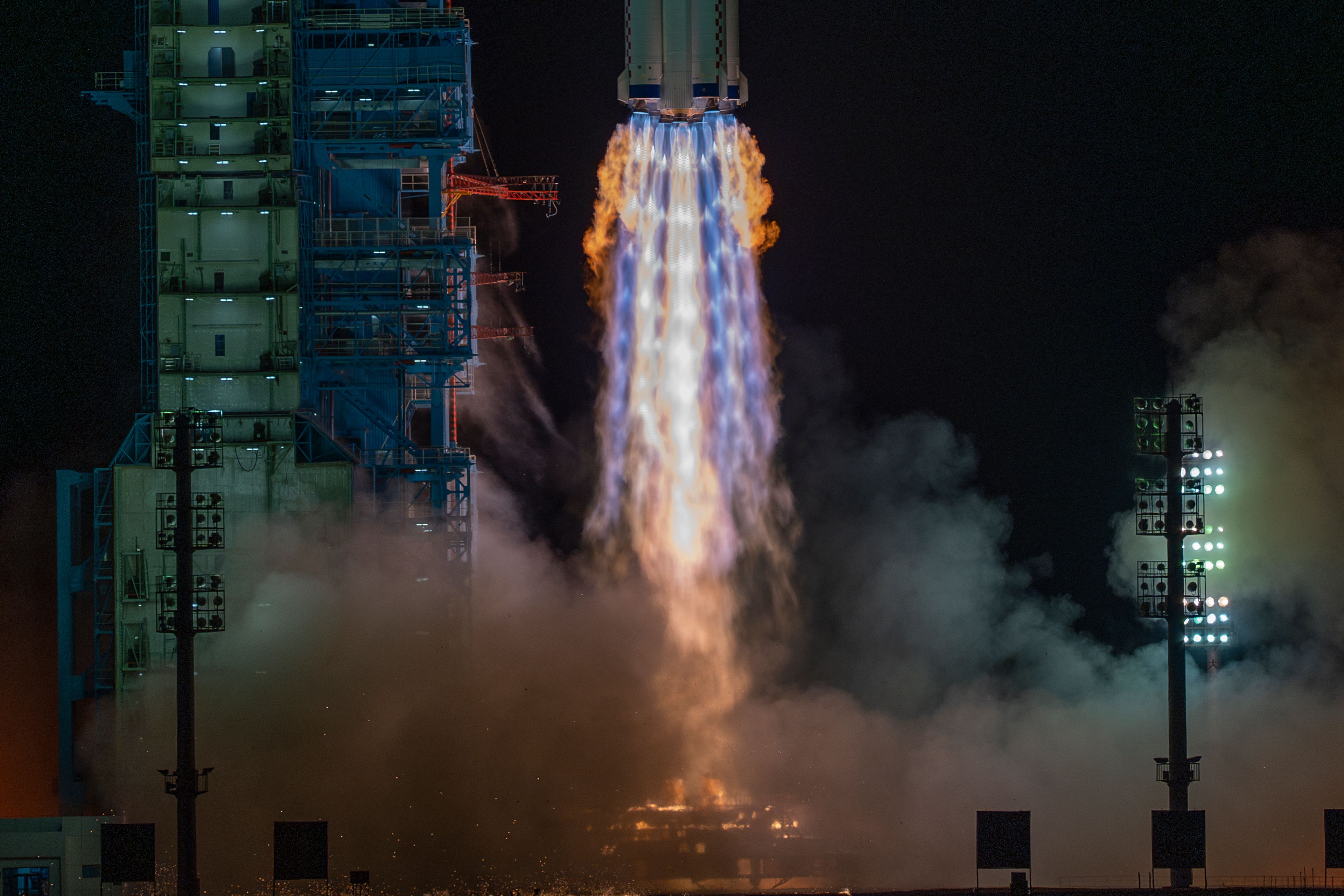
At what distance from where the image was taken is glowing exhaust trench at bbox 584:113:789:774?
144 ft

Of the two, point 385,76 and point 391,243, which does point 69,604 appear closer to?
point 391,243

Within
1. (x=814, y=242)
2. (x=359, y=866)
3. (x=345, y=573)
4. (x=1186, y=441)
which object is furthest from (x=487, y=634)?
(x=1186, y=441)

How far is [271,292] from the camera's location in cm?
4134

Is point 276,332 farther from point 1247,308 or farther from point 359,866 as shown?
point 1247,308

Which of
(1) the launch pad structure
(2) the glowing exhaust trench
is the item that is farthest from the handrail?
(2) the glowing exhaust trench

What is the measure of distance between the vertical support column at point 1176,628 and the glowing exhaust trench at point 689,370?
1270cm

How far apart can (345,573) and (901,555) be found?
1529 cm

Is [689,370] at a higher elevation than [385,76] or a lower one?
lower

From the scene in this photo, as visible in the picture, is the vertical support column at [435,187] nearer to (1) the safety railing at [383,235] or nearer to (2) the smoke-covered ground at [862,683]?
(1) the safety railing at [383,235]

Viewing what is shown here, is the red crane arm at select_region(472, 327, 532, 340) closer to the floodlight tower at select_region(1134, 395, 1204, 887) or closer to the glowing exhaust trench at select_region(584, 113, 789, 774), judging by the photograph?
the glowing exhaust trench at select_region(584, 113, 789, 774)

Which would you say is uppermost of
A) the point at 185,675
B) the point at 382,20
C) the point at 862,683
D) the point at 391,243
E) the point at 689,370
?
the point at 382,20

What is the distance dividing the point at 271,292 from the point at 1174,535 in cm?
2220

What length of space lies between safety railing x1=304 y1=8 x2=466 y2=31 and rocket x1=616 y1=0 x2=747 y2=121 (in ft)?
18.2

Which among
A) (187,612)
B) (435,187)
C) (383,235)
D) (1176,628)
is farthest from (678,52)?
(1176,628)
